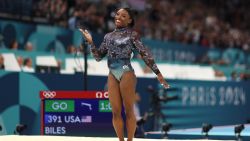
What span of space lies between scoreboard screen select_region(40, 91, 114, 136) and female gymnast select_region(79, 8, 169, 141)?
8.86 feet

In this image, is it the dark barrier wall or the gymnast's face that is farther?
the dark barrier wall

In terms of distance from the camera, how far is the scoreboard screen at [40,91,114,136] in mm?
10727

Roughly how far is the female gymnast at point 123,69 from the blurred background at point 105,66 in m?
3.09

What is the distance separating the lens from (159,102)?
14.7 metres

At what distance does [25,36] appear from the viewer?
15.8 m

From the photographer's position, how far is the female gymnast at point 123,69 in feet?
26.1

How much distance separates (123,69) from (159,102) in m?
6.83

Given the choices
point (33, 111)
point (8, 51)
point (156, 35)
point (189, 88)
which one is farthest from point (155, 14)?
point (33, 111)

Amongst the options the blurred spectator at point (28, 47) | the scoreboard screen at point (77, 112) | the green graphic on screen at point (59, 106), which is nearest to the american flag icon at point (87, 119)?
the scoreboard screen at point (77, 112)

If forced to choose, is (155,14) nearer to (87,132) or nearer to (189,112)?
(189,112)

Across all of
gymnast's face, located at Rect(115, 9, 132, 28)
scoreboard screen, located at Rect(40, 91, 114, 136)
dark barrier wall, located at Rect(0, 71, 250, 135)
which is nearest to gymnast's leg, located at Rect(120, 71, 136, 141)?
gymnast's face, located at Rect(115, 9, 132, 28)

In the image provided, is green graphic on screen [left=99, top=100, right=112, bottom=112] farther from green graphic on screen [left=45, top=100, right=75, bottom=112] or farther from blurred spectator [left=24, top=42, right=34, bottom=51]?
blurred spectator [left=24, top=42, right=34, bottom=51]

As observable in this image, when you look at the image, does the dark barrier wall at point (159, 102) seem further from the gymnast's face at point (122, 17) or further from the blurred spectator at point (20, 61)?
the gymnast's face at point (122, 17)

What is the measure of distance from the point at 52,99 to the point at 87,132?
2.46 ft
